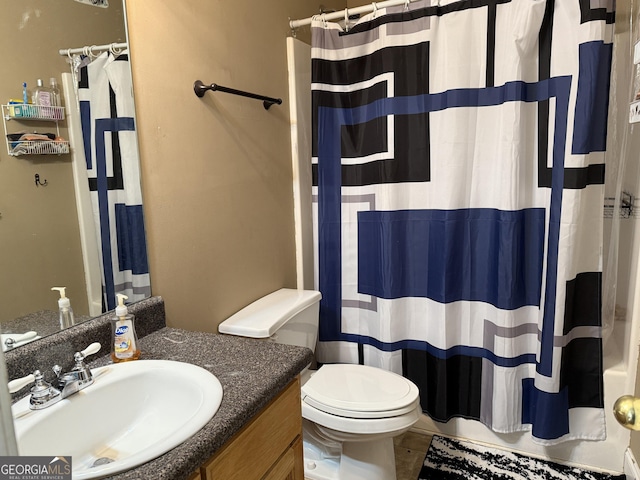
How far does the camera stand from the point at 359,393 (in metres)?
1.64

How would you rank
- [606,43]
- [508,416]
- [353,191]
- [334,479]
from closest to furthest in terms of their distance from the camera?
[606,43], [334,479], [508,416], [353,191]

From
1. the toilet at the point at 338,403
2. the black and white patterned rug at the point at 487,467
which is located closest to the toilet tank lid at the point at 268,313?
the toilet at the point at 338,403

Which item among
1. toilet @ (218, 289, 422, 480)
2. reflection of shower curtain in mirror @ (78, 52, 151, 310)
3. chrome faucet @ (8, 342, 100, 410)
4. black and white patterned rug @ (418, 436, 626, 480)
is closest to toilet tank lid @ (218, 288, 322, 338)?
toilet @ (218, 289, 422, 480)

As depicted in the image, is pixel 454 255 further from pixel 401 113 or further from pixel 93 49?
pixel 93 49

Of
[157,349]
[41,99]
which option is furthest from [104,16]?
[157,349]

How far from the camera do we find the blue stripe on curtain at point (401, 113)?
5.43 feet

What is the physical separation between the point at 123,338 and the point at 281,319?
2.07 feet

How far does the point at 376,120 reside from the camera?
195 centimetres

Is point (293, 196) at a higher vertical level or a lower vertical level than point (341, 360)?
higher

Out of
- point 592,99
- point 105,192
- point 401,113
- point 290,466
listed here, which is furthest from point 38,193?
point 592,99

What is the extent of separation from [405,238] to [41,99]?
4.63 ft

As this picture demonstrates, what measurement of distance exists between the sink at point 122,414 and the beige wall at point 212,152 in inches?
15.1

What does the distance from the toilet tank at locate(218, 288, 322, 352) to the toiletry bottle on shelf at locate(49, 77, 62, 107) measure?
2.84 ft

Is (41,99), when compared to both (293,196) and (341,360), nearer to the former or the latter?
(293,196)
